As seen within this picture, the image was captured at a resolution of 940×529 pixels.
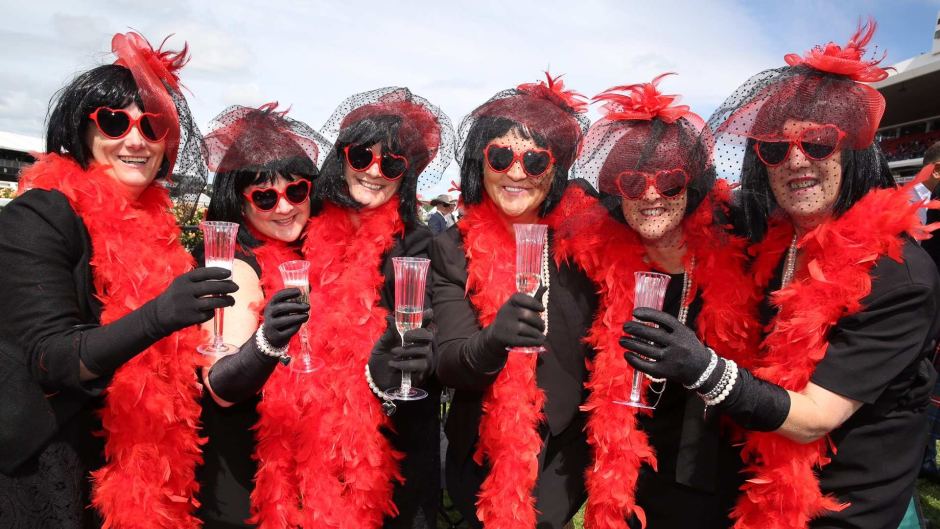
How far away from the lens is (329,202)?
2461 millimetres

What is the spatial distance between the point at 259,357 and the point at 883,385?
6.11ft

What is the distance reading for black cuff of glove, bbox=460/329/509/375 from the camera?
177 centimetres

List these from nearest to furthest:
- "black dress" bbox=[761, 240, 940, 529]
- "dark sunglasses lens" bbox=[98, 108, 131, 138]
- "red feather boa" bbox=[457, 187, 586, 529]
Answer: "black dress" bbox=[761, 240, 940, 529], "dark sunglasses lens" bbox=[98, 108, 131, 138], "red feather boa" bbox=[457, 187, 586, 529]

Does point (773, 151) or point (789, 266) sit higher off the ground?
point (773, 151)

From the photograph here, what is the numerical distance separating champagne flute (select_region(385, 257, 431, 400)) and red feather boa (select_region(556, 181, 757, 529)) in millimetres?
683

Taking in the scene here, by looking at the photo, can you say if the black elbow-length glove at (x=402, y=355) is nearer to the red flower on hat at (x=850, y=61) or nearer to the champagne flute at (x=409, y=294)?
the champagne flute at (x=409, y=294)

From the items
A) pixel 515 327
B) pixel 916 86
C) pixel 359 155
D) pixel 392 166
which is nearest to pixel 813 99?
pixel 515 327

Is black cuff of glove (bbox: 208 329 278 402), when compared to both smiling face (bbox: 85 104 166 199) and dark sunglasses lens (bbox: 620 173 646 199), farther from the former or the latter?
dark sunglasses lens (bbox: 620 173 646 199)

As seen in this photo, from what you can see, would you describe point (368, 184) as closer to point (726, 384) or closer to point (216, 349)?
point (216, 349)

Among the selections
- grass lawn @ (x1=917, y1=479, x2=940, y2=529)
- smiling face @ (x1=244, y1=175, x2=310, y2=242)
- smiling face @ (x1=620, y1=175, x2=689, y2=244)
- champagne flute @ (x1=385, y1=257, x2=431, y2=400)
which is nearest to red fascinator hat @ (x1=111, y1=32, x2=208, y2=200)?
smiling face @ (x1=244, y1=175, x2=310, y2=242)

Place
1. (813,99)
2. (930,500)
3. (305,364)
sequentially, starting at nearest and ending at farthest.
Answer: (813,99) → (305,364) → (930,500)

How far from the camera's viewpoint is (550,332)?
2.19 metres

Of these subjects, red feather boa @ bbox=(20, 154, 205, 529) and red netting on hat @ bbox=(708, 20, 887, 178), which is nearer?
red netting on hat @ bbox=(708, 20, 887, 178)

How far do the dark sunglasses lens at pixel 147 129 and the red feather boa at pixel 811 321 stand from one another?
85.8 inches
